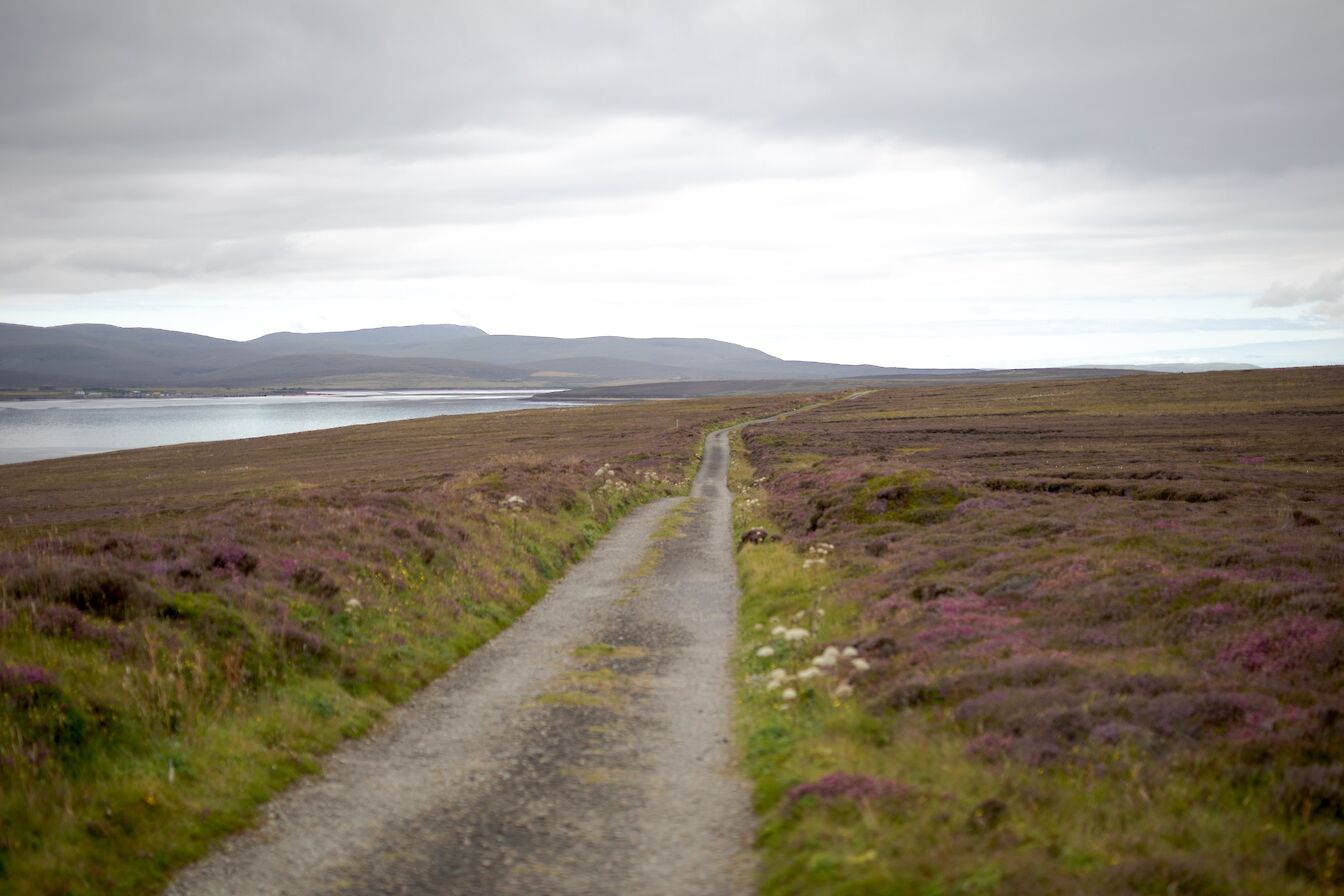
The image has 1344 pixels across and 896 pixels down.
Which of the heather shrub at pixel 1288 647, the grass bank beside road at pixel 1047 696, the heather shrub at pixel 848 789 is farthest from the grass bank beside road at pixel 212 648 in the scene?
the heather shrub at pixel 1288 647

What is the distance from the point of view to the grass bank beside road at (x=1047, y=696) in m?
8.61

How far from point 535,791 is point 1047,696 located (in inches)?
286

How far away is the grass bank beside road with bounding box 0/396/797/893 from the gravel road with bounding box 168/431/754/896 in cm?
80

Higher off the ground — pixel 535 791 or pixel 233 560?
pixel 233 560

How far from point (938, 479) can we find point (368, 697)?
24.7 metres

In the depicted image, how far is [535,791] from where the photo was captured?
11789 mm

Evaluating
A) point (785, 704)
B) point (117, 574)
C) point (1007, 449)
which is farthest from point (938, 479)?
point (1007, 449)

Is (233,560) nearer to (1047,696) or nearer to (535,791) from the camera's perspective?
(535,791)

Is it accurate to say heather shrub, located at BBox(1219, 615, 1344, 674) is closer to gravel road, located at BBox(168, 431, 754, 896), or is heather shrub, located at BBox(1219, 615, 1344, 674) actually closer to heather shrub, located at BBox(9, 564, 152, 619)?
gravel road, located at BBox(168, 431, 754, 896)

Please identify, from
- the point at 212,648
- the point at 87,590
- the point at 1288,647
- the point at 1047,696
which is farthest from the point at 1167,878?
the point at 87,590

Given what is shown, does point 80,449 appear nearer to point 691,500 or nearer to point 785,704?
point 691,500

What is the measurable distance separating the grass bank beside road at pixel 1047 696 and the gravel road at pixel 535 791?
2.71 ft

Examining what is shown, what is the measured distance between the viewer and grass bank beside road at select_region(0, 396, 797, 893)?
33.8ft

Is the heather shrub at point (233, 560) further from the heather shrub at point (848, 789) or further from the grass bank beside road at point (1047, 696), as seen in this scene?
the heather shrub at point (848, 789)
